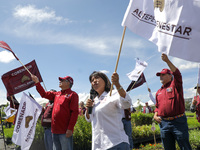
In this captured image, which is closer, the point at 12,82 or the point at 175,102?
the point at 175,102

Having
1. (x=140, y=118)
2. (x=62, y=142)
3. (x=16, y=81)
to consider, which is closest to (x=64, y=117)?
(x=62, y=142)

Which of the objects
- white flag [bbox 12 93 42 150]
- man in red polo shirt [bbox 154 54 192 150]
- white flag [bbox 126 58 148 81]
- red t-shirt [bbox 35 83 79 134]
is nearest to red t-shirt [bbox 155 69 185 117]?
man in red polo shirt [bbox 154 54 192 150]

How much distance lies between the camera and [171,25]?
2.63 meters

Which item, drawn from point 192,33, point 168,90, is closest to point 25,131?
point 168,90

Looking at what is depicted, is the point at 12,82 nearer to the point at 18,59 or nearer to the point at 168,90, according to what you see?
the point at 18,59

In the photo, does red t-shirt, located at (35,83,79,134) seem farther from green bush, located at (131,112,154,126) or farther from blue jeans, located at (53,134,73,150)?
green bush, located at (131,112,154,126)

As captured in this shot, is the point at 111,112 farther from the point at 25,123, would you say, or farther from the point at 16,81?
the point at 16,81

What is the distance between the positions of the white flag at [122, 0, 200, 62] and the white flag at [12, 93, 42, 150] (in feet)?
12.3

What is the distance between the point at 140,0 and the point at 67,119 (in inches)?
111

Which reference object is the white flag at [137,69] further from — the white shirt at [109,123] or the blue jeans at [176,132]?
the white shirt at [109,123]

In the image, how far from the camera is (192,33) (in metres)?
2.54

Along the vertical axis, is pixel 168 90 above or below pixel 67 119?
above

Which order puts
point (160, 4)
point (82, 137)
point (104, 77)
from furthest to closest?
point (82, 137) → point (104, 77) → point (160, 4)

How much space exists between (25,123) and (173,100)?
3.76m
